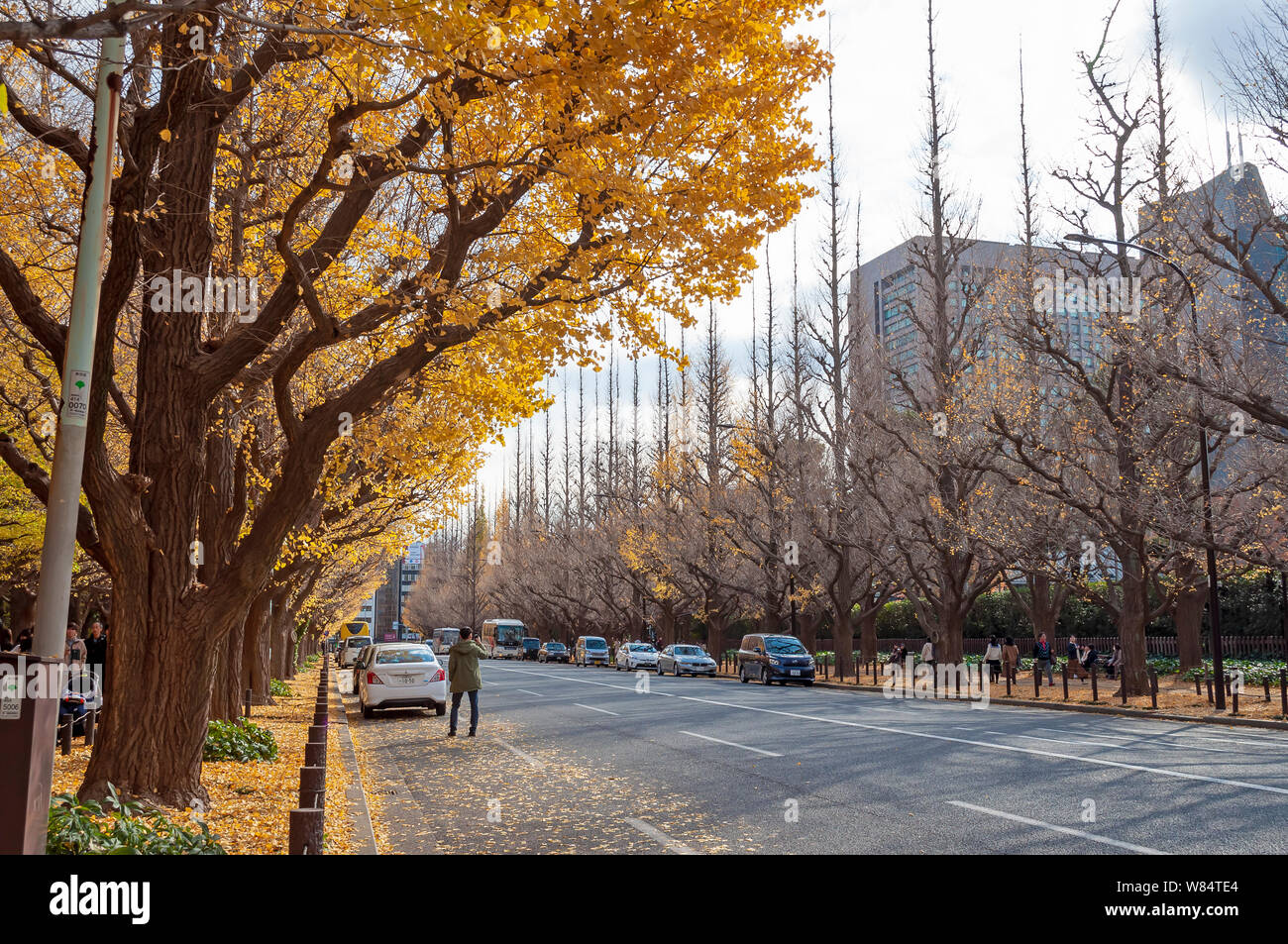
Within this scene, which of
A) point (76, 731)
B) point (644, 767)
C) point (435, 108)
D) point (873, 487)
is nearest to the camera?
point (435, 108)

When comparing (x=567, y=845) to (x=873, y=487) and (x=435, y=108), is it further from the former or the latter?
(x=873, y=487)

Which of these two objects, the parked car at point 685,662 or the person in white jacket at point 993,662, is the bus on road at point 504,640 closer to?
the parked car at point 685,662

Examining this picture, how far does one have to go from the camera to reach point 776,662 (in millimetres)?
34312

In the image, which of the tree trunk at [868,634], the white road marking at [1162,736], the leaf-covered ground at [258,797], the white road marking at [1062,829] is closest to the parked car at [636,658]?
the tree trunk at [868,634]

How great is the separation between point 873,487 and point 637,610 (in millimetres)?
37514

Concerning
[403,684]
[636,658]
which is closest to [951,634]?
[403,684]

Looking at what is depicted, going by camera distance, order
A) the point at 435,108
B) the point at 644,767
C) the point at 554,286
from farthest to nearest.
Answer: the point at 644,767
the point at 554,286
the point at 435,108

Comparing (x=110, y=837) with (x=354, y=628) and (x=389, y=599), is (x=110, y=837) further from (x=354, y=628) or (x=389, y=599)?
(x=389, y=599)

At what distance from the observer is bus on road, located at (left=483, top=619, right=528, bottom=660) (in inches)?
3113

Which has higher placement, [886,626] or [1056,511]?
[1056,511]

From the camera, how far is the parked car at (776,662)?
34.2 metres

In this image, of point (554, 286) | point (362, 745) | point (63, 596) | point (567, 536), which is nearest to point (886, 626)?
point (567, 536)

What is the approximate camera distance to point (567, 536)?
2768 inches

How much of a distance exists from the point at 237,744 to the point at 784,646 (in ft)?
81.6
